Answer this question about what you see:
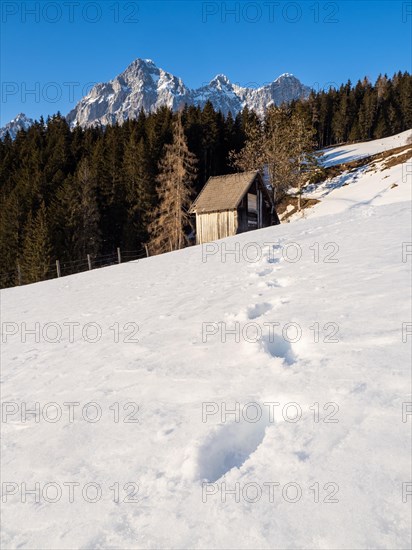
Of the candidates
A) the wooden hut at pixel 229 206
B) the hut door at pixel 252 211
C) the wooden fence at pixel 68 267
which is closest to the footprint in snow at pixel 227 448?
the wooden hut at pixel 229 206

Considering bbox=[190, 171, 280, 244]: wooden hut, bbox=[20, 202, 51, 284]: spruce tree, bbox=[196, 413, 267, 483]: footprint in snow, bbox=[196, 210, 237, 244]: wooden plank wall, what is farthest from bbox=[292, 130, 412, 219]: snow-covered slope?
bbox=[196, 413, 267, 483]: footprint in snow

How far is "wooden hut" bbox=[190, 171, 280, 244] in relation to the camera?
90.1ft

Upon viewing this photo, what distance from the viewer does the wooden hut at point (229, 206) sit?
27.5 m

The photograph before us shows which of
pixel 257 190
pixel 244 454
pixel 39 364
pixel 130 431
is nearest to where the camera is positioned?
pixel 244 454

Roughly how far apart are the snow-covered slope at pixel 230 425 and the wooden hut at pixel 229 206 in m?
21.4

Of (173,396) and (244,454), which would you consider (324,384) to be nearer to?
(244,454)

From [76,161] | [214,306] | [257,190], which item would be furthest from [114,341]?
[76,161]

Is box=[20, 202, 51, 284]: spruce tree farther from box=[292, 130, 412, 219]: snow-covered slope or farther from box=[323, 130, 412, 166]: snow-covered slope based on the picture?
box=[323, 130, 412, 166]: snow-covered slope

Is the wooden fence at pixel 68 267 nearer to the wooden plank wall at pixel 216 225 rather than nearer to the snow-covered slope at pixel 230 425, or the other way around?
the wooden plank wall at pixel 216 225

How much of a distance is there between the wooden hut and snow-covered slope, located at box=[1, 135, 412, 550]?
70.1ft

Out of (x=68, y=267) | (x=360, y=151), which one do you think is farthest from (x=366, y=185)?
(x=68, y=267)

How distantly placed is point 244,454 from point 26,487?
1.69 meters

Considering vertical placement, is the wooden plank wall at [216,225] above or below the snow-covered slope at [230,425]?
above

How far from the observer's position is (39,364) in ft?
18.2
